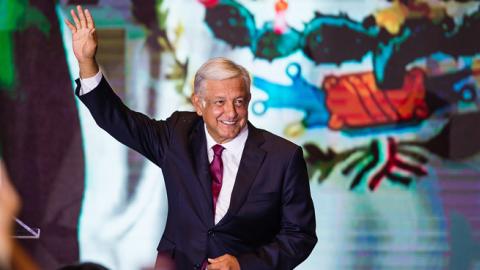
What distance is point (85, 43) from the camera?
2777 millimetres

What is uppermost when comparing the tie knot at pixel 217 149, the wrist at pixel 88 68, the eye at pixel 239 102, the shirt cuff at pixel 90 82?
the wrist at pixel 88 68

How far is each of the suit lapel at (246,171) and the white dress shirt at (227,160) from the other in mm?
33

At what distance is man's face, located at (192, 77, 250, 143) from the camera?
2842mm

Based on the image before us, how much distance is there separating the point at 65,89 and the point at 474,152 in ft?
7.33

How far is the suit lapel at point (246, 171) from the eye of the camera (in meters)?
2.83

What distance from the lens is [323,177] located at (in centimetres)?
471

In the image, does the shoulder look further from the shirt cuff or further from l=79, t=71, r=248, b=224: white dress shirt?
the shirt cuff

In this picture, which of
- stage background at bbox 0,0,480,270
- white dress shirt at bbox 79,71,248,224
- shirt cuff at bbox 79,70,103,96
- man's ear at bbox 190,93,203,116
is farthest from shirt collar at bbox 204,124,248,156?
stage background at bbox 0,0,480,270

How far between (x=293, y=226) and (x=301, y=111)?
1.88 m

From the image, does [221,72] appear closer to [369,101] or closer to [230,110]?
[230,110]

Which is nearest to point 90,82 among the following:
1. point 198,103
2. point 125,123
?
point 125,123

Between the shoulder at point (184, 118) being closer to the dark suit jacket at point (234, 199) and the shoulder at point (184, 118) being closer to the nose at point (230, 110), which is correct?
the dark suit jacket at point (234, 199)

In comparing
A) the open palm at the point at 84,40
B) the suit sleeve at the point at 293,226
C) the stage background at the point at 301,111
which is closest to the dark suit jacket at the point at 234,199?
the suit sleeve at the point at 293,226

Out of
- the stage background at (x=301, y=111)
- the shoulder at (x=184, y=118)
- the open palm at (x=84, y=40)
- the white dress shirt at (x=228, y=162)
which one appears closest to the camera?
the open palm at (x=84, y=40)
